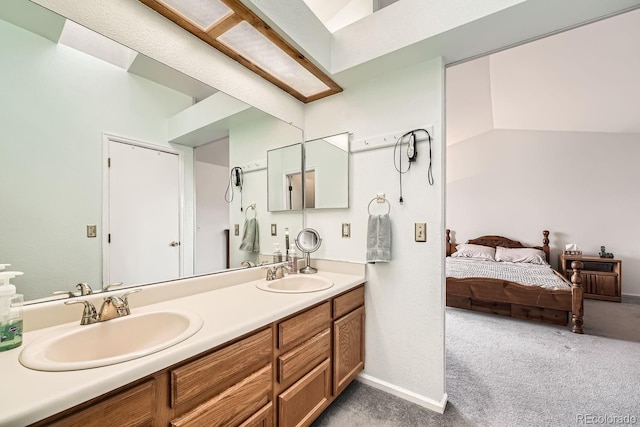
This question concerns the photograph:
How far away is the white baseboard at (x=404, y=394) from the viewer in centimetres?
164

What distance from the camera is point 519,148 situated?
4.80 metres

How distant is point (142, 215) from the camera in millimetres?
1357

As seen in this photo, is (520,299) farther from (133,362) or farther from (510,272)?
(133,362)

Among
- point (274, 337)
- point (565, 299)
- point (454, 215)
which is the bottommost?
point (565, 299)

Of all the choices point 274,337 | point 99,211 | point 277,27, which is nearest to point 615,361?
point 274,337

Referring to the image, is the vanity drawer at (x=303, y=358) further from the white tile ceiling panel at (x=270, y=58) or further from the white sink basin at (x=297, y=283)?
the white tile ceiling panel at (x=270, y=58)

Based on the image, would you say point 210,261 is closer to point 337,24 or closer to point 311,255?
point 311,255

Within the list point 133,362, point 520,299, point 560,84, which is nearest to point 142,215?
point 133,362

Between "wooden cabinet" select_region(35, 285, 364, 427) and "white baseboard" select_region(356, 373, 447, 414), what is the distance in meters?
0.15

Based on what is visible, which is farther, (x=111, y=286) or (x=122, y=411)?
(x=111, y=286)

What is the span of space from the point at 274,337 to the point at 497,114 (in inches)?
196

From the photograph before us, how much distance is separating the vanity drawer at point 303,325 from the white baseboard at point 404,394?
71 cm

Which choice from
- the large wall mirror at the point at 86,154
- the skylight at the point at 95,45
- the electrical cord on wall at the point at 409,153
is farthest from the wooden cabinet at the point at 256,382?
the skylight at the point at 95,45

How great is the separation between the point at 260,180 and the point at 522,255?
15.0ft
